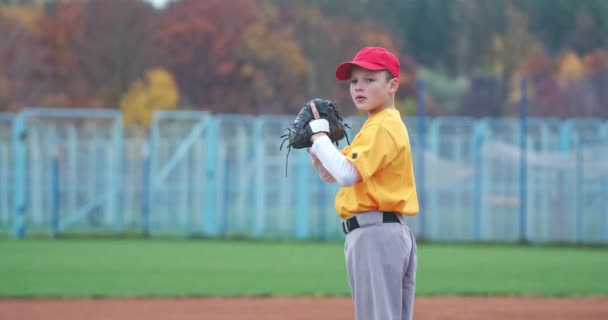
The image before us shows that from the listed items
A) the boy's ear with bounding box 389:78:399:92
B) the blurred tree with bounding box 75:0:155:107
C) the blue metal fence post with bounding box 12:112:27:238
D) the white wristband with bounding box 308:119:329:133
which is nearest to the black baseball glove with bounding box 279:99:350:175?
the white wristband with bounding box 308:119:329:133

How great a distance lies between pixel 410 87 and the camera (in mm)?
60812

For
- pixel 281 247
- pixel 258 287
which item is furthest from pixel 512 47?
pixel 258 287

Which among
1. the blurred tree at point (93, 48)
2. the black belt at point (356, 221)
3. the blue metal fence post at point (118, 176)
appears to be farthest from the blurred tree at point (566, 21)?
the black belt at point (356, 221)

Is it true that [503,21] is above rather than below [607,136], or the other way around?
above

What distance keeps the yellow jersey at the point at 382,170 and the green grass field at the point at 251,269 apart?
6.20 metres

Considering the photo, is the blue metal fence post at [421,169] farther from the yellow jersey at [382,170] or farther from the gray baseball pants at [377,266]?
the gray baseball pants at [377,266]

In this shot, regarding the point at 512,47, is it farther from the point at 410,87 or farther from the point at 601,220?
the point at 601,220

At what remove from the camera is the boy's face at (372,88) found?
525 cm

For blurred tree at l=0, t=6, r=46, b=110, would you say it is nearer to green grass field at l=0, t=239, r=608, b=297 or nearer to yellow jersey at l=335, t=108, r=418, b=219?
green grass field at l=0, t=239, r=608, b=297

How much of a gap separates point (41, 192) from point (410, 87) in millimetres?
40610

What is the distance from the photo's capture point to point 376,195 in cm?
511

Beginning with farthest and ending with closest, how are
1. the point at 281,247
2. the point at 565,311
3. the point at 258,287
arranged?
the point at 281,247 → the point at 258,287 → the point at 565,311

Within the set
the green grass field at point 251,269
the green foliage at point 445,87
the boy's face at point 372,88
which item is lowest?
the green grass field at point 251,269

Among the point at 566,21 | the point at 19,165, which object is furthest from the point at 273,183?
the point at 566,21
